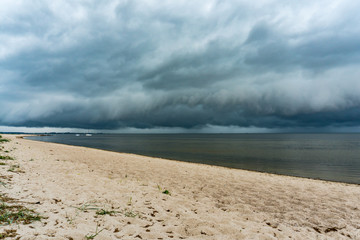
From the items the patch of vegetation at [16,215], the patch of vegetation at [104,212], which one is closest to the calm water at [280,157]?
the patch of vegetation at [104,212]

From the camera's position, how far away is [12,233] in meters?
4.79

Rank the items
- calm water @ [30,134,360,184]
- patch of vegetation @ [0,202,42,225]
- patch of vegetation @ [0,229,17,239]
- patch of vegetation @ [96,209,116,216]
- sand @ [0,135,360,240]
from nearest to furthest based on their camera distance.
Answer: patch of vegetation @ [0,229,17,239] < patch of vegetation @ [0,202,42,225] < sand @ [0,135,360,240] < patch of vegetation @ [96,209,116,216] < calm water @ [30,134,360,184]

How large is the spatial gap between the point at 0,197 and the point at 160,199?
18.9ft

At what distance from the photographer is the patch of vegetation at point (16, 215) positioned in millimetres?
5355

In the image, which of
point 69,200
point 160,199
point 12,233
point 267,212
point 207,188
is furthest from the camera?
point 207,188

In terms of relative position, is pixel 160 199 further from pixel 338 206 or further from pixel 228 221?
pixel 338 206

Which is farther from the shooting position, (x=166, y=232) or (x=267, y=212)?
(x=267, y=212)

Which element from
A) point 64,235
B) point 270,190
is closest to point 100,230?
point 64,235

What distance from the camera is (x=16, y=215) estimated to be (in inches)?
223

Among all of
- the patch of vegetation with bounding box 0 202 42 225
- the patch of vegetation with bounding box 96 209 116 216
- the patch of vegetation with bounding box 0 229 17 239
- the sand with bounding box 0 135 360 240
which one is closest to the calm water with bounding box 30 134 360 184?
the sand with bounding box 0 135 360 240

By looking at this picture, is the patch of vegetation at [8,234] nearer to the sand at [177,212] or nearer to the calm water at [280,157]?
the sand at [177,212]

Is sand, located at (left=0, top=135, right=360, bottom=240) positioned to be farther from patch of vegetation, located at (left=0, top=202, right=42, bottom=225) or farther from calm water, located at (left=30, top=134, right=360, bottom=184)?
calm water, located at (left=30, top=134, right=360, bottom=184)

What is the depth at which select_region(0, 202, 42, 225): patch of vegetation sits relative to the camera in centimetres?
536

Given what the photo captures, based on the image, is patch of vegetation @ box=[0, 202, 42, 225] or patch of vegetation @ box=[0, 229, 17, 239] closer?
patch of vegetation @ box=[0, 229, 17, 239]
